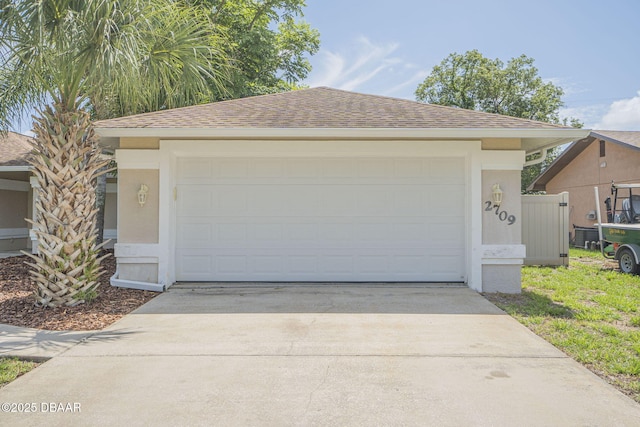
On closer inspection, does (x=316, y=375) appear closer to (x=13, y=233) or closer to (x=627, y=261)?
(x=627, y=261)

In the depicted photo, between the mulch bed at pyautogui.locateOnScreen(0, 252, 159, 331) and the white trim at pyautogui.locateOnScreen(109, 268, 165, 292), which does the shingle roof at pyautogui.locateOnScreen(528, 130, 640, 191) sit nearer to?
the white trim at pyautogui.locateOnScreen(109, 268, 165, 292)

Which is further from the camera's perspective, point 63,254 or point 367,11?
point 367,11

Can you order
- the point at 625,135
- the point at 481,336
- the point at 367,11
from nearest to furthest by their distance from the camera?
the point at 481,336 < the point at 367,11 < the point at 625,135

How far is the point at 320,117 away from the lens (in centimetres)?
753

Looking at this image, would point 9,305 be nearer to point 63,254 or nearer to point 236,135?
point 63,254

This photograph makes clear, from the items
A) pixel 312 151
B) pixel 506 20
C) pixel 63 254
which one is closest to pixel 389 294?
pixel 312 151

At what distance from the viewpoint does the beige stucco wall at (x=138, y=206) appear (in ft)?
23.9

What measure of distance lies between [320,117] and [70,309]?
4.82m

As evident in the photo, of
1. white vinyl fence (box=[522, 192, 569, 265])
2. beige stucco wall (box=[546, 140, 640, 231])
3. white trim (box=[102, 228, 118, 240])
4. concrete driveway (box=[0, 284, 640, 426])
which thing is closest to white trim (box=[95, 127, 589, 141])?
concrete driveway (box=[0, 284, 640, 426])

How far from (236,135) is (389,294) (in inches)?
139

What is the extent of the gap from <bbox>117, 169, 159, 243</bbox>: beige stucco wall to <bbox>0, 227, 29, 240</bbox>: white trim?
878cm

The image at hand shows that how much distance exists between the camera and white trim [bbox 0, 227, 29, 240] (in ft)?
43.7

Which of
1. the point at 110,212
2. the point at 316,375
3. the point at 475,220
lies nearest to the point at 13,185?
the point at 110,212

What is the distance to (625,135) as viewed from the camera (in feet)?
54.2
